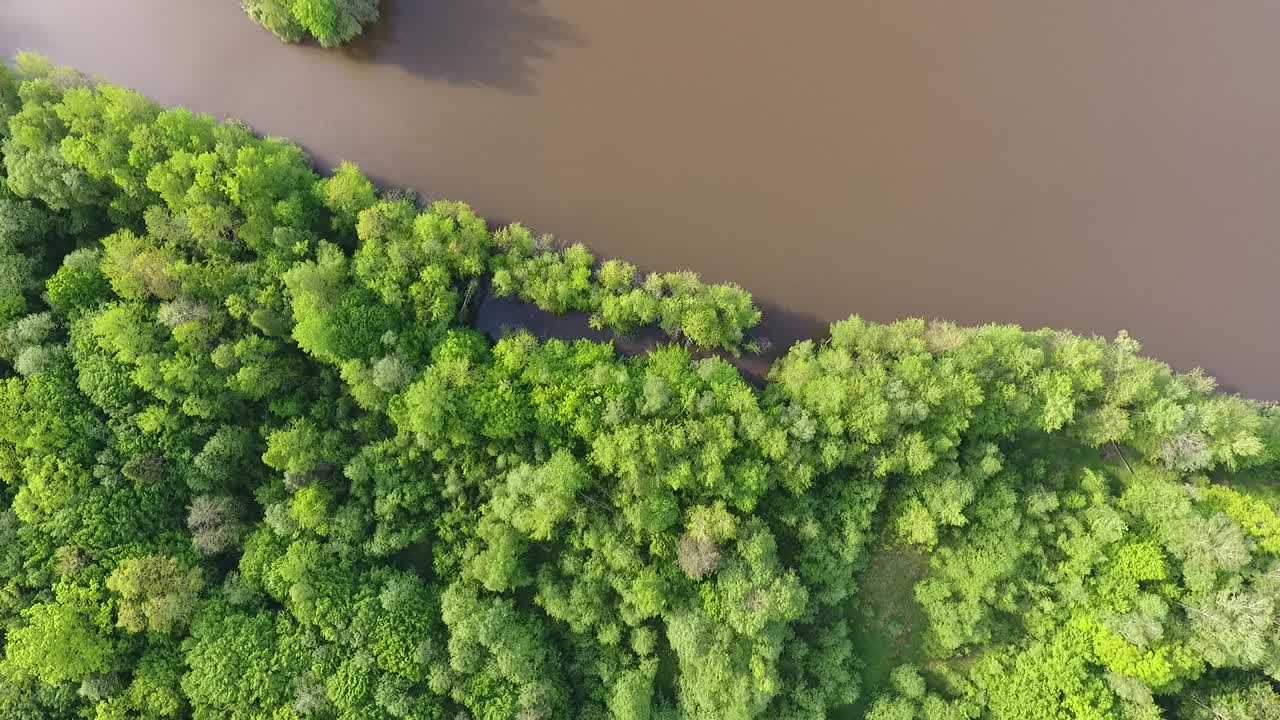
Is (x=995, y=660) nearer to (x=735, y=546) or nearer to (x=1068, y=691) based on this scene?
(x=1068, y=691)

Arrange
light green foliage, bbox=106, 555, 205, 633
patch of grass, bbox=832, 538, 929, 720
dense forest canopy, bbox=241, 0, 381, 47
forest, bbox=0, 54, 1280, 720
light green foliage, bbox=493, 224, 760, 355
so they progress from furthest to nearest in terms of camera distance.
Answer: dense forest canopy, bbox=241, 0, 381, 47 → light green foliage, bbox=493, 224, 760, 355 → patch of grass, bbox=832, 538, 929, 720 → forest, bbox=0, 54, 1280, 720 → light green foliage, bbox=106, 555, 205, 633

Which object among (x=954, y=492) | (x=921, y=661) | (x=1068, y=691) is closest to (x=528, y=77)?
(x=954, y=492)

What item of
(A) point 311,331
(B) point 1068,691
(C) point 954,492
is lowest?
(B) point 1068,691

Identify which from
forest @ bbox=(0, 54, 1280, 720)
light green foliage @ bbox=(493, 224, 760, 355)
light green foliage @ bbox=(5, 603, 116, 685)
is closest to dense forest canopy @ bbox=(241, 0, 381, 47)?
forest @ bbox=(0, 54, 1280, 720)

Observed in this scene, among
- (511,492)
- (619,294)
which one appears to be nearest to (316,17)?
(619,294)

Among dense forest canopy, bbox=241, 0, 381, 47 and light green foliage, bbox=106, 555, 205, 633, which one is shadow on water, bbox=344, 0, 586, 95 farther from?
light green foliage, bbox=106, 555, 205, 633

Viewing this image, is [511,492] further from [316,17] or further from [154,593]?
[316,17]
